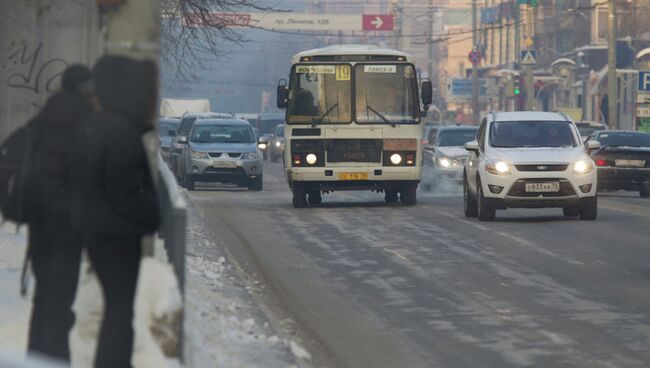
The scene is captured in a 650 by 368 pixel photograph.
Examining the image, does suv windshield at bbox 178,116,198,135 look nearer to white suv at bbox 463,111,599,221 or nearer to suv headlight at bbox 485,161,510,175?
white suv at bbox 463,111,599,221

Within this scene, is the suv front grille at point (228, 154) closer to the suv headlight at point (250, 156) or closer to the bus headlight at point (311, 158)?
the suv headlight at point (250, 156)

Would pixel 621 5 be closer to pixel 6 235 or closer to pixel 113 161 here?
pixel 6 235

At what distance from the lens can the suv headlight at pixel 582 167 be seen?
→ 2488 cm

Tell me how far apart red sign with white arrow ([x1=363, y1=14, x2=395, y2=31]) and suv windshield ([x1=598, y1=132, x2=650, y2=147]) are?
7602 cm

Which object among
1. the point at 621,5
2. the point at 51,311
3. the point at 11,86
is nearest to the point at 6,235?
the point at 11,86

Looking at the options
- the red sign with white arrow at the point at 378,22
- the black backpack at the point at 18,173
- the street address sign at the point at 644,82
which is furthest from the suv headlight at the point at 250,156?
the red sign with white arrow at the point at 378,22

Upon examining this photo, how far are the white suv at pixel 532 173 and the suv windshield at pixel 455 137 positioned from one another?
13.0 meters

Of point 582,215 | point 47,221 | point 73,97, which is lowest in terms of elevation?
point 582,215

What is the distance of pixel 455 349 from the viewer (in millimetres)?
11430

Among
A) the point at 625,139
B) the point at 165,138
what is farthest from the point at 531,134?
the point at 165,138

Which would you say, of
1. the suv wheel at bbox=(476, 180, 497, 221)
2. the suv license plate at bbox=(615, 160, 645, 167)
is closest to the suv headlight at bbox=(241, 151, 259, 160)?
the suv license plate at bbox=(615, 160, 645, 167)

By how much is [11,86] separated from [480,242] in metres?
11.2

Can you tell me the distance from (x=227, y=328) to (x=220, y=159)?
25.9m

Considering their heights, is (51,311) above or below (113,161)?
below
